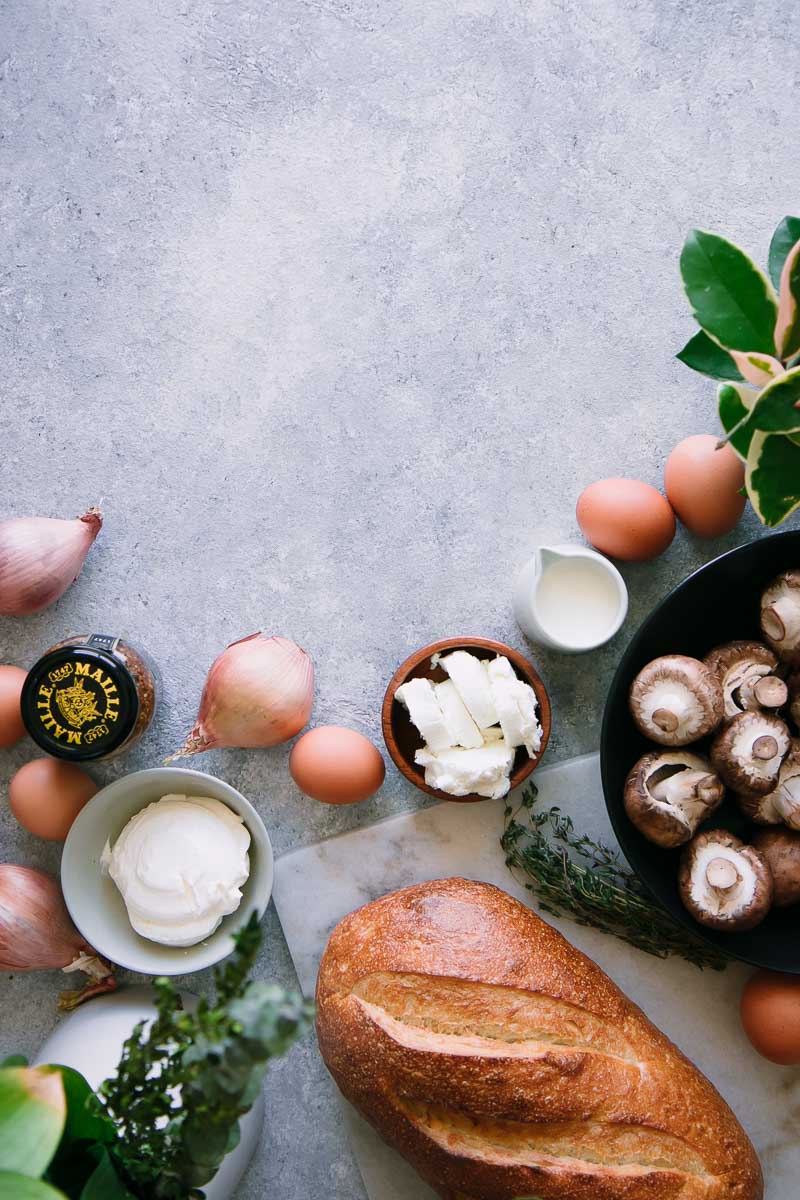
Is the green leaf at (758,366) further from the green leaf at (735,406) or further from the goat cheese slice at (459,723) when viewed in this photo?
the goat cheese slice at (459,723)

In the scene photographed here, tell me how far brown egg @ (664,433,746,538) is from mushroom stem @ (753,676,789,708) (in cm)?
23

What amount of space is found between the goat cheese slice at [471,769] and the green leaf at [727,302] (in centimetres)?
55

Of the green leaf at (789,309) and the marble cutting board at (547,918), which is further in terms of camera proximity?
the marble cutting board at (547,918)

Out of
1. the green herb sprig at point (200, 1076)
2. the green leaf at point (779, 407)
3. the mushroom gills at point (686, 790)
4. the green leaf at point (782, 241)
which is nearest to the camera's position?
the green herb sprig at point (200, 1076)

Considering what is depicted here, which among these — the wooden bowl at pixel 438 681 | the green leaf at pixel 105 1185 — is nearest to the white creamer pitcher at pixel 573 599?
the wooden bowl at pixel 438 681

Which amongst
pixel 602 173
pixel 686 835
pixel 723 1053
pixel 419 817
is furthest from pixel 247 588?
pixel 723 1053

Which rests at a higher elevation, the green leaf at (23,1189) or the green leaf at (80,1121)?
the green leaf at (23,1189)

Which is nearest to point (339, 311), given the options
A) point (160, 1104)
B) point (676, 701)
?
point (676, 701)

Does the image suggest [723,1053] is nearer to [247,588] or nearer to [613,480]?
[613,480]

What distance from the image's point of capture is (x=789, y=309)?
1029 mm

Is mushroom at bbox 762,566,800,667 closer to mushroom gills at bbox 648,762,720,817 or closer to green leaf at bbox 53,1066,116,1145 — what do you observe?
mushroom gills at bbox 648,762,720,817

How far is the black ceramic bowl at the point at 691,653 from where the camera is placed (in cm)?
119

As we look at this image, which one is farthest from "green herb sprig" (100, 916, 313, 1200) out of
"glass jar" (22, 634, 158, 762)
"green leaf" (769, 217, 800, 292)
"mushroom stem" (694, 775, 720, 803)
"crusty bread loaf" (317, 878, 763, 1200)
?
"green leaf" (769, 217, 800, 292)

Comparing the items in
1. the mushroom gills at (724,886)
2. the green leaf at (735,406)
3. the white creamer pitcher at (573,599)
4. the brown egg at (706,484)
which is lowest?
the mushroom gills at (724,886)
